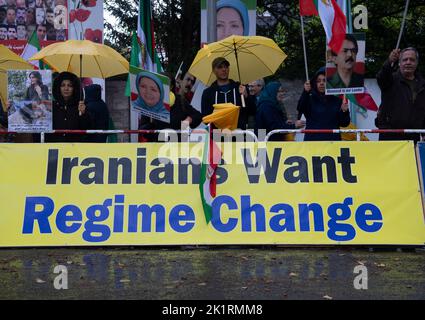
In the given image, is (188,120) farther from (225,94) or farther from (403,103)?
(403,103)

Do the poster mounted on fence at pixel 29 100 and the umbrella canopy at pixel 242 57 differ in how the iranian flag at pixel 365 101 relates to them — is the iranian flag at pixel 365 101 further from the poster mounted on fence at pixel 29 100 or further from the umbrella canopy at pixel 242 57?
the poster mounted on fence at pixel 29 100

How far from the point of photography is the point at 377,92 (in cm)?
1401

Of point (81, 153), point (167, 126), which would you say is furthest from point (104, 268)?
point (167, 126)

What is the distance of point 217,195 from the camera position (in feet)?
27.8

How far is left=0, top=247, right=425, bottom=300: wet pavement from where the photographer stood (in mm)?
6129

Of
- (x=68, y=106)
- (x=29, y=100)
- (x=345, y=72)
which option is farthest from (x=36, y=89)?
(x=345, y=72)

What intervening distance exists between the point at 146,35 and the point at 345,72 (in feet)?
14.5

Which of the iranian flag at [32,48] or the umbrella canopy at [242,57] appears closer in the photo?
the umbrella canopy at [242,57]

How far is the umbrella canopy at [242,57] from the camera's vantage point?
33.7 ft

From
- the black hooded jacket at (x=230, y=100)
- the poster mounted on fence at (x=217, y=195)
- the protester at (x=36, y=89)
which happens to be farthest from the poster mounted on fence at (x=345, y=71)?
the protester at (x=36, y=89)

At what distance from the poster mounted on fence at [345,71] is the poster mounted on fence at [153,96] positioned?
2.18 m

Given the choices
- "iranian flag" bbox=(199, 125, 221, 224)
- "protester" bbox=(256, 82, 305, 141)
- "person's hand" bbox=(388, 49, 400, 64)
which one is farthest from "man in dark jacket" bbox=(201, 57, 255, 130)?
"person's hand" bbox=(388, 49, 400, 64)

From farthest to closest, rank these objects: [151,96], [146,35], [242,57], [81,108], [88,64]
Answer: [146,35] → [88,64] → [242,57] → [81,108] → [151,96]
